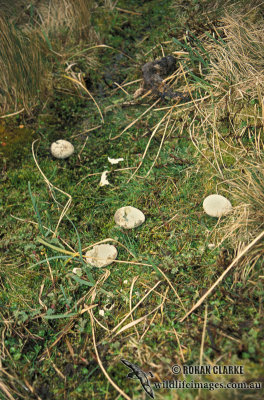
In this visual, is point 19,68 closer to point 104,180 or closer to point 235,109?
point 104,180

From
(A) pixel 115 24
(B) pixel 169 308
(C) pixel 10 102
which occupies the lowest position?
(B) pixel 169 308

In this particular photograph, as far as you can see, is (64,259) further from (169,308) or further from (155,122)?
(155,122)

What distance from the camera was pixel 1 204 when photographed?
2.51m

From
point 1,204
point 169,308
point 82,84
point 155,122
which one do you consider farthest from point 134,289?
point 82,84

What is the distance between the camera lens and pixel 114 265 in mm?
2125

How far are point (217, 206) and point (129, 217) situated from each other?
21.7 inches

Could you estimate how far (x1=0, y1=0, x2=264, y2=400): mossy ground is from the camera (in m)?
1.69

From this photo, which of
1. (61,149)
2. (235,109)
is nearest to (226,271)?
(235,109)

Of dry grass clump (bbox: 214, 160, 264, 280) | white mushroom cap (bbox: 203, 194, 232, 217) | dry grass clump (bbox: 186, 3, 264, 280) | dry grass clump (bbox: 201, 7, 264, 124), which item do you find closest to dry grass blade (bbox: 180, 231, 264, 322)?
dry grass clump (bbox: 214, 160, 264, 280)

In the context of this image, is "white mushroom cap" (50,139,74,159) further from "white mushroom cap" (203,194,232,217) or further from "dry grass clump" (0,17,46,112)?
"white mushroom cap" (203,194,232,217)

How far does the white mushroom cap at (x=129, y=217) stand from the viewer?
2.20m

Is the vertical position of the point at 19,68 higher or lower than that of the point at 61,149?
higher

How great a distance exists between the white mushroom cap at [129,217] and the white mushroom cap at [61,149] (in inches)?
29.2

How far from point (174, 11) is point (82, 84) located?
4.12ft
